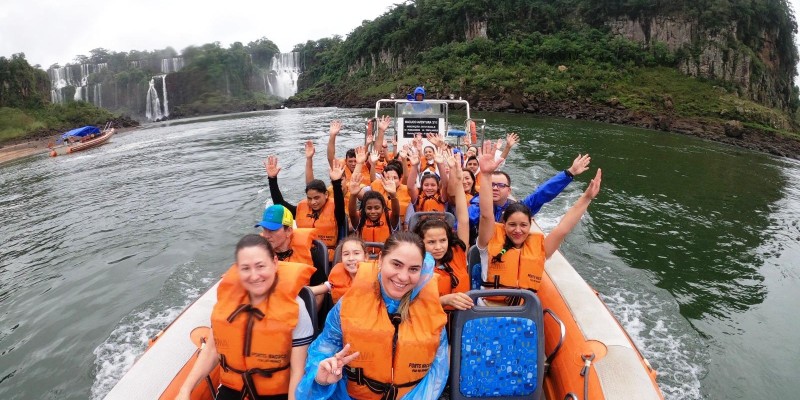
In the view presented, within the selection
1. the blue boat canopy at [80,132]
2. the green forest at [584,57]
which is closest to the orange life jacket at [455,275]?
the green forest at [584,57]

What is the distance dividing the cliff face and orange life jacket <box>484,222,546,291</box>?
43083mm

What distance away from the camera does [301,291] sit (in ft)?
8.08

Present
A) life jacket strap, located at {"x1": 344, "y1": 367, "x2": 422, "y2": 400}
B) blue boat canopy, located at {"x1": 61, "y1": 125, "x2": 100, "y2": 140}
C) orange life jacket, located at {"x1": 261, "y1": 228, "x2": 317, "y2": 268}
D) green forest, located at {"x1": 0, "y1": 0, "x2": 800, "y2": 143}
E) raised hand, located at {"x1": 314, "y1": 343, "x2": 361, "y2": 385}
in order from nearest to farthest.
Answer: raised hand, located at {"x1": 314, "y1": 343, "x2": 361, "y2": 385} < life jacket strap, located at {"x1": 344, "y1": 367, "x2": 422, "y2": 400} < orange life jacket, located at {"x1": 261, "y1": 228, "x2": 317, "y2": 268} < blue boat canopy, located at {"x1": 61, "y1": 125, "x2": 100, "y2": 140} < green forest, located at {"x1": 0, "y1": 0, "x2": 800, "y2": 143}

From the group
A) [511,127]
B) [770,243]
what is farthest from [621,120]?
[770,243]

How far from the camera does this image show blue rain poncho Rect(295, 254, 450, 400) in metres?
2.13

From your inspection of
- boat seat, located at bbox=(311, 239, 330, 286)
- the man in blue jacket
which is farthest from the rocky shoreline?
boat seat, located at bbox=(311, 239, 330, 286)

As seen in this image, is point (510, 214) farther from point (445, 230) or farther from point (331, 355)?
point (331, 355)

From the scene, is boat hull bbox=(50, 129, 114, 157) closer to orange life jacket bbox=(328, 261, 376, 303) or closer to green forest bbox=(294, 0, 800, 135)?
green forest bbox=(294, 0, 800, 135)

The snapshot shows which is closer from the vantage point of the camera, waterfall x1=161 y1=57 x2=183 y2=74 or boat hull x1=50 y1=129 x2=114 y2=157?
boat hull x1=50 y1=129 x2=114 y2=157

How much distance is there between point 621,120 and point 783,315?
81.0 ft

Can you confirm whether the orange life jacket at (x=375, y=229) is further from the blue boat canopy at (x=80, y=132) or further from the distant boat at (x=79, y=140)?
the blue boat canopy at (x=80, y=132)

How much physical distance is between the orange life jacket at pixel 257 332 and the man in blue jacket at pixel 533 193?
2417 mm

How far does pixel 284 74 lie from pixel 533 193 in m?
75.8

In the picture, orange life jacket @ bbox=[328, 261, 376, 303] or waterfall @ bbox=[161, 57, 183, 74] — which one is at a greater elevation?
waterfall @ bbox=[161, 57, 183, 74]
